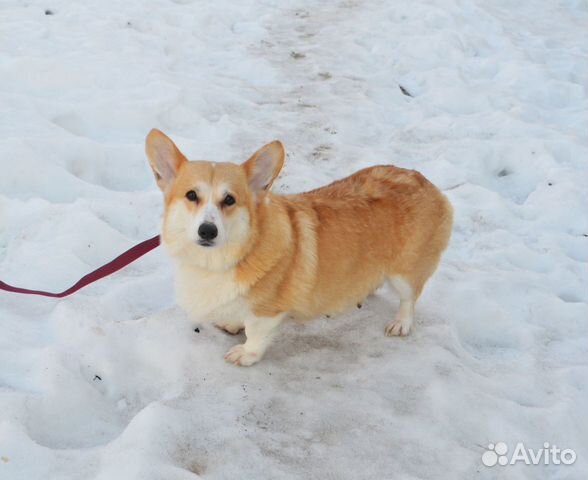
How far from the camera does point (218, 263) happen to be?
2.54 meters

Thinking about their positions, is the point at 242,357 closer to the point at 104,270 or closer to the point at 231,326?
the point at 231,326

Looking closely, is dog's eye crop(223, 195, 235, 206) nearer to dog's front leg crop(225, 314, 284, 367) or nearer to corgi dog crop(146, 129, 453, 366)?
corgi dog crop(146, 129, 453, 366)

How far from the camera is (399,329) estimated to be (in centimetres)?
313

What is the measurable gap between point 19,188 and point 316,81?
134 inches

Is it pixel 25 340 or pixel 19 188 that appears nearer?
pixel 25 340

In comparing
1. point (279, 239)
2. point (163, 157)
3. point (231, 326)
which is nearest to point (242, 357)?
point (231, 326)

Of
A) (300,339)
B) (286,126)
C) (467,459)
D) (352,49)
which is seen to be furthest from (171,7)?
(467,459)

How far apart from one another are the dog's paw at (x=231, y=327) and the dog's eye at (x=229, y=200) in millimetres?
752

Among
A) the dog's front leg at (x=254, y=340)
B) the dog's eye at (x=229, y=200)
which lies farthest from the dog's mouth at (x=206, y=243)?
the dog's front leg at (x=254, y=340)

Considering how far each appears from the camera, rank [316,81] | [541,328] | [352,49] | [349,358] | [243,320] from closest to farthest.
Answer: [243,320]
[349,358]
[541,328]
[316,81]
[352,49]

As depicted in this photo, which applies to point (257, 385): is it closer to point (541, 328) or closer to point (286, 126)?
point (541, 328)

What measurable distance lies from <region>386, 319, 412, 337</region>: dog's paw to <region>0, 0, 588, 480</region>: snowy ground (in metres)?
0.04

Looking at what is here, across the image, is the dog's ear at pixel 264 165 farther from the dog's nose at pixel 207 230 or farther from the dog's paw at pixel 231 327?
the dog's paw at pixel 231 327

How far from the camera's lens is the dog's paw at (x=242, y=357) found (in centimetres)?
280
